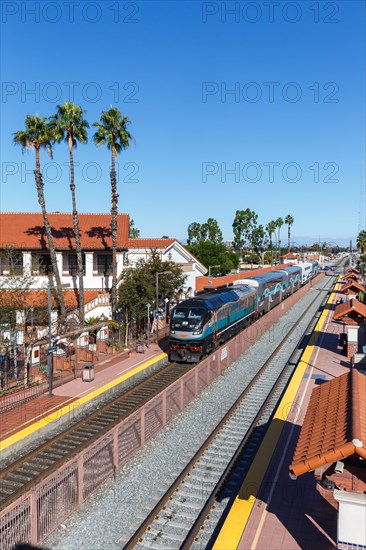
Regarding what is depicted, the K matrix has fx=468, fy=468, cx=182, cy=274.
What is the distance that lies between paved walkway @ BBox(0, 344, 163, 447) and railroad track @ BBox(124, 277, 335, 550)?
654 centimetres

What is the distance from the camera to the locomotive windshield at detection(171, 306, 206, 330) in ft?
81.3

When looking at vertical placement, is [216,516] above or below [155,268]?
below

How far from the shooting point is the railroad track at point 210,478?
33.7 ft

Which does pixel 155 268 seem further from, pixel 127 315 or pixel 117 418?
pixel 117 418

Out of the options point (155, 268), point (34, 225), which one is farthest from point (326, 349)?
point (34, 225)

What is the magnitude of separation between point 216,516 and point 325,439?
4.01 metres

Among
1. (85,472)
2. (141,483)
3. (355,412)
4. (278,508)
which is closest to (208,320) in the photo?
(141,483)

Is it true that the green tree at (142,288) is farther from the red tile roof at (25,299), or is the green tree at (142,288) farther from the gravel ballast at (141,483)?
the gravel ballast at (141,483)

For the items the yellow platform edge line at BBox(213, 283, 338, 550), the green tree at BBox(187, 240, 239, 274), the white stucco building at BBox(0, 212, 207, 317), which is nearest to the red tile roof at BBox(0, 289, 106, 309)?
the white stucco building at BBox(0, 212, 207, 317)

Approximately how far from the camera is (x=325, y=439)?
8.82m

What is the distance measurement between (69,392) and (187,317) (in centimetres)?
745

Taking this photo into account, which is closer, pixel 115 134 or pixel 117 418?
pixel 117 418

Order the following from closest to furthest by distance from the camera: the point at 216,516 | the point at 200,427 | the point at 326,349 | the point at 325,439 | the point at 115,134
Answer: the point at 325,439
the point at 216,516
the point at 200,427
the point at 326,349
the point at 115,134

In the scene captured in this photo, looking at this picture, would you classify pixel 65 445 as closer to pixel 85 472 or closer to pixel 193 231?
pixel 85 472
